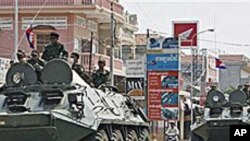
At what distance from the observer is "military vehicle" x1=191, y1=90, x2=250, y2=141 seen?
19.0 m

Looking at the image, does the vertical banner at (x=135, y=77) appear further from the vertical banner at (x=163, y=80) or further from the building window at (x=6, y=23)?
the building window at (x=6, y=23)

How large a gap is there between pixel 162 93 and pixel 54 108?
45.8 ft

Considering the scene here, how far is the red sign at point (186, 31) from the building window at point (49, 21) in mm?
9726

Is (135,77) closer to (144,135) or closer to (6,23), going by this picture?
(6,23)

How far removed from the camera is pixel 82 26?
4378 cm

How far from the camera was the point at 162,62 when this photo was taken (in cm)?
2973

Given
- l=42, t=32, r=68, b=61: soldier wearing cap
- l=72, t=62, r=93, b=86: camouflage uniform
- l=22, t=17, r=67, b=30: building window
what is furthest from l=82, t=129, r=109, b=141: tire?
l=22, t=17, r=67, b=30: building window

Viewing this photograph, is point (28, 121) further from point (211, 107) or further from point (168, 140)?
point (168, 140)

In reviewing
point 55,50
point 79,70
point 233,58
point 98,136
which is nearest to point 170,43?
point 79,70

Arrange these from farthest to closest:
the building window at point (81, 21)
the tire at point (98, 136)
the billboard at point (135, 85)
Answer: the building window at point (81, 21), the billboard at point (135, 85), the tire at point (98, 136)

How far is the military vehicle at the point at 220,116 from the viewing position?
19.0 metres

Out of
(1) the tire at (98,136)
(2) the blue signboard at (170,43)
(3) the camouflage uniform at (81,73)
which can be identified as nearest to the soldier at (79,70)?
(3) the camouflage uniform at (81,73)

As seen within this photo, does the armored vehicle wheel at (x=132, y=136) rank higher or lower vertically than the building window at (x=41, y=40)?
lower

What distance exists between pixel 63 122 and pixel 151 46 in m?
14.8
